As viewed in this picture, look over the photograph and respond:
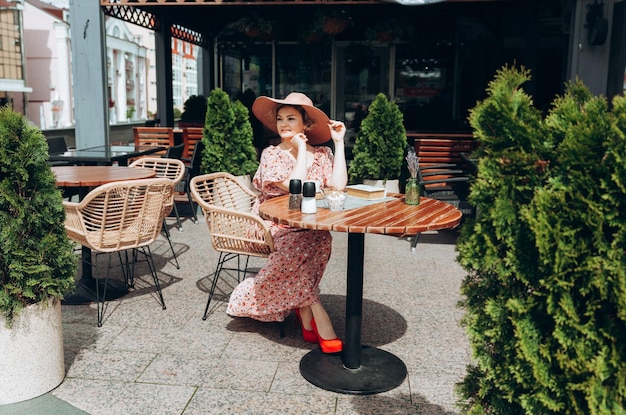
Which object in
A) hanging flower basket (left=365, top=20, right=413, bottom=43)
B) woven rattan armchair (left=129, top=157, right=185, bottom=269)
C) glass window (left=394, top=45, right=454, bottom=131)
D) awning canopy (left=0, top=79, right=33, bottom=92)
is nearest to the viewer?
woven rattan armchair (left=129, top=157, right=185, bottom=269)

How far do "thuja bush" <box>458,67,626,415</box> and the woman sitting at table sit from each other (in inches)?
67.0

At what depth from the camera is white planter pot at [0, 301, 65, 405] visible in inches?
111

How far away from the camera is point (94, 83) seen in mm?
7762

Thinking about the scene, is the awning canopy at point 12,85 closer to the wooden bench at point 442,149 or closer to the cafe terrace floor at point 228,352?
the wooden bench at point 442,149

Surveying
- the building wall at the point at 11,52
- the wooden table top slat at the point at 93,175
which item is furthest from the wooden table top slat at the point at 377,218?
the building wall at the point at 11,52

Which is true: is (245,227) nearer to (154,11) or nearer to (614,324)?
(614,324)

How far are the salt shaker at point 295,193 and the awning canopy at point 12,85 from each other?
4479 centimetres

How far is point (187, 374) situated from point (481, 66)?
10294 mm

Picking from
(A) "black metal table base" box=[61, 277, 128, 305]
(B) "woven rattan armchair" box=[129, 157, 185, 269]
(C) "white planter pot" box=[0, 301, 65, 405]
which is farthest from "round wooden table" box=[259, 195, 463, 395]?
(B) "woven rattan armchair" box=[129, 157, 185, 269]

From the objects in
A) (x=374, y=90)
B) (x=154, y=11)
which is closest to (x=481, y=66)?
(x=374, y=90)

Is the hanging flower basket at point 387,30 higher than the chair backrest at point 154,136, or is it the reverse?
→ the hanging flower basket at point 387,30

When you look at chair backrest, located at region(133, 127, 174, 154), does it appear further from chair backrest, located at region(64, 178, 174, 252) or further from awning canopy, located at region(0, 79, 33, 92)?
awning canopy, located at region(0, 79, 33, 92)

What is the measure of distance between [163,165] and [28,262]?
141 inches

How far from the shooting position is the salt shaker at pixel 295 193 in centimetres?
326
